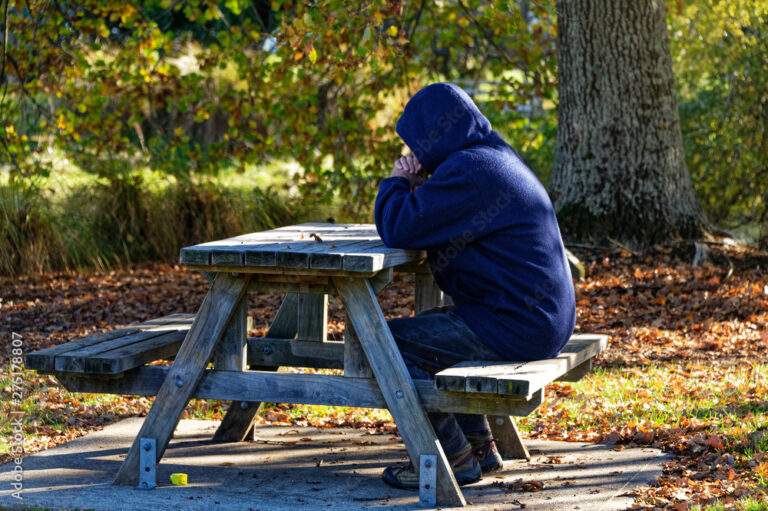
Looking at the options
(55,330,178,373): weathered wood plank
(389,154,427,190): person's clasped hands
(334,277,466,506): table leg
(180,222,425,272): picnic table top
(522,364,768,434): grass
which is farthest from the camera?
(522,364,768,434): grass

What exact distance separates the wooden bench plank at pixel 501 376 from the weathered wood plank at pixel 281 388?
0.42 ft

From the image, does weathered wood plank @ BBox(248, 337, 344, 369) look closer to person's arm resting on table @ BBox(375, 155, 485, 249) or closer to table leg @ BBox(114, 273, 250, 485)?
table leg @ BBox(114, 273, 250, 485)

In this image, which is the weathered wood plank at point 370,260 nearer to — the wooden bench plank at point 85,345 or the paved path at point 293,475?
the paved path at point 293,475

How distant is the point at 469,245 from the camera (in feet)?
12.4

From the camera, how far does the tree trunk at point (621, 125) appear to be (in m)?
8.98

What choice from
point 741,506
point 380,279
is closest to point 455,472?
point 380,279

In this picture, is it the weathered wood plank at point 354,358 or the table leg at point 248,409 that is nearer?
the weathered wood plank at point 354,358

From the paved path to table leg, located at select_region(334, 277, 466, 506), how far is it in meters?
0.18

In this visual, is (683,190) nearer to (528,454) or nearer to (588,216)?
(588,216)

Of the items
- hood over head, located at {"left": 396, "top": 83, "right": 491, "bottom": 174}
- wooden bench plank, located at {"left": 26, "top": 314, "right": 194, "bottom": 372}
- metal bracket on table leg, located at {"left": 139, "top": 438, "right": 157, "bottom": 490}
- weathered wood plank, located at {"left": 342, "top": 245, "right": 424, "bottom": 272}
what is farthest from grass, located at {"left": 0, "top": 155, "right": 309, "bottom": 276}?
weathered wood plank, located at {"left": 342, "top": 245, "right": 424, "bottom": 272}

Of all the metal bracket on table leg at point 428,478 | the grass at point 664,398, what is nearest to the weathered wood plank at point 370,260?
the metal bracket on table leg at point 428,478

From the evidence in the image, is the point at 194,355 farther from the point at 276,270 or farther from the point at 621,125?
the point at 621,125

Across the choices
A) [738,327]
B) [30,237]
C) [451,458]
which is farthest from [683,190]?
[30,237]

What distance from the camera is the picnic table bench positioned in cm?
357
